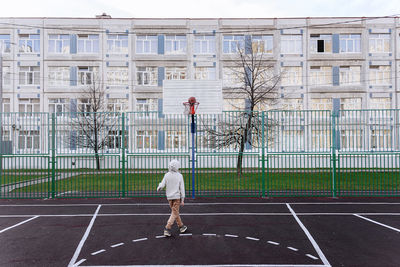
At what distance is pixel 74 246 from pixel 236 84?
84.2ft

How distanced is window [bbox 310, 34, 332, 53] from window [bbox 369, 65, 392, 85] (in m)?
4.73

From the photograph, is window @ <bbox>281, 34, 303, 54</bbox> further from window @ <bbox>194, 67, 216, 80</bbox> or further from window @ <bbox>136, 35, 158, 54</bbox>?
window @ <bbox>136, 35, 158, 54</bbox>

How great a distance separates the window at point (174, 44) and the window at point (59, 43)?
990 cm

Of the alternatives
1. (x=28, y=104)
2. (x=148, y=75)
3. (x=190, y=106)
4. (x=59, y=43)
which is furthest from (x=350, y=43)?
(x=28, y=104)

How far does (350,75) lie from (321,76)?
2876mm

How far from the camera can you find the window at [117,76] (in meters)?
31.0

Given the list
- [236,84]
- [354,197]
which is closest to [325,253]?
[354,197]

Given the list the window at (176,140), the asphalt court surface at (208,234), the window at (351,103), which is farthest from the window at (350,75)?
the window at (176,140)

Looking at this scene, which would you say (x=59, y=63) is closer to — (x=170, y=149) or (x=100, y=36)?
(x=100, y=36)

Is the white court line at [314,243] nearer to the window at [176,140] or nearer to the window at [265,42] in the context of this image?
the window at [176,140]

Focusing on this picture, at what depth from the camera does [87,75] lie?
31016 mm

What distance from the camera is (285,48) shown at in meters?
31.5

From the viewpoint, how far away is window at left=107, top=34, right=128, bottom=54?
3111cm

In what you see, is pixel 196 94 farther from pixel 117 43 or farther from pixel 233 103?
pixel 117 43
